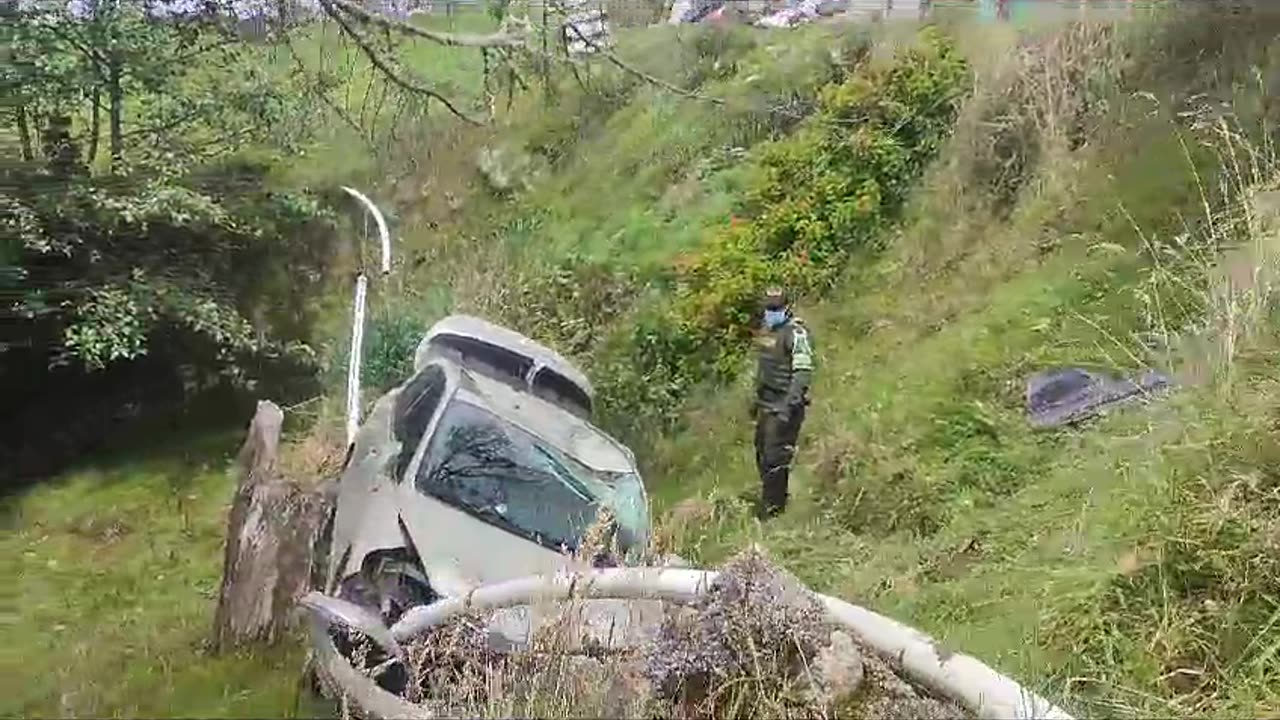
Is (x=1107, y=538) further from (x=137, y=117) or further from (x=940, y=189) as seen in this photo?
(x=137, y=117)

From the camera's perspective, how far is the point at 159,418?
9.91m

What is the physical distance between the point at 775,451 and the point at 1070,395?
1.60m

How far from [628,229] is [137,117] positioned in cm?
437

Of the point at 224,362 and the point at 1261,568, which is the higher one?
the point at 1261,568

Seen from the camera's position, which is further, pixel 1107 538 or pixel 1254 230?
pixel 1254 230

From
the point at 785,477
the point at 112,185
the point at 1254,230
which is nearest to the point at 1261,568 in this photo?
the point at 1254,230

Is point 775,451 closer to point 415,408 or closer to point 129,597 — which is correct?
point 415,408

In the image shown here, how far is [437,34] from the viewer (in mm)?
6871

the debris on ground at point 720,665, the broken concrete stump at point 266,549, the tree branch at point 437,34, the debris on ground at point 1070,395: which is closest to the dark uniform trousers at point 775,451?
the debris on ground at point 1070,395

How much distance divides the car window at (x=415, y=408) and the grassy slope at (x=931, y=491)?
101cm

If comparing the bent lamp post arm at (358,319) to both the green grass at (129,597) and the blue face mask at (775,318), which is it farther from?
the blue face mask at (775,318)

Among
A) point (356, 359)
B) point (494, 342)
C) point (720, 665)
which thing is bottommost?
point (356, 359)

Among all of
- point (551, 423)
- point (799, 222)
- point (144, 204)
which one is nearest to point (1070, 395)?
point (551, 423)

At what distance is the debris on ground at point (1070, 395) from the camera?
6.34m
